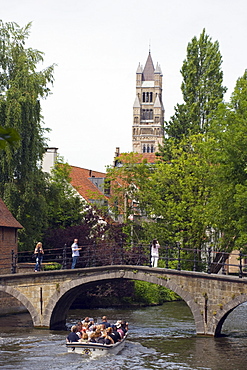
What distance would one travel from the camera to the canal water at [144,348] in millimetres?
17953

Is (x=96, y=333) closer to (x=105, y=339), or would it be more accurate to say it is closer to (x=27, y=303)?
(x=105, y=339)

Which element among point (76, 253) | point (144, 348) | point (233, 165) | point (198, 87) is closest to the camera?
point (144, 348)

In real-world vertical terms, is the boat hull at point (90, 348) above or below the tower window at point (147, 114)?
below

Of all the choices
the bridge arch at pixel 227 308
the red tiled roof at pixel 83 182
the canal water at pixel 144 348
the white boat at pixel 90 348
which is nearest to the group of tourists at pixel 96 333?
the white boat at pixel 90 348

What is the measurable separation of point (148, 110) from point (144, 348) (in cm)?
12356

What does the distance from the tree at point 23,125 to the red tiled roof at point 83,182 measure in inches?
506

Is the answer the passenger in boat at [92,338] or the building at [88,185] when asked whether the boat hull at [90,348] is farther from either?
the building at [88,185]

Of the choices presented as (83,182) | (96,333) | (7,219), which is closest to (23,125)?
(7,219)

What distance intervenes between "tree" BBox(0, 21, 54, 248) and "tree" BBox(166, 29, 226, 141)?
12887 mm

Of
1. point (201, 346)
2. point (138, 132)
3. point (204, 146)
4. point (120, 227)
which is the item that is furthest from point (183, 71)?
point (138, 132)

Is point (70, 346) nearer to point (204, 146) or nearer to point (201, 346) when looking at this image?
point (201, 346)

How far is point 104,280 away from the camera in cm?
2594

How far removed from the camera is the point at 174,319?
29828 millimetres

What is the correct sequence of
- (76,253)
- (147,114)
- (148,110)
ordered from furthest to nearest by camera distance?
(148,110) → (147,114) → (76,253)
